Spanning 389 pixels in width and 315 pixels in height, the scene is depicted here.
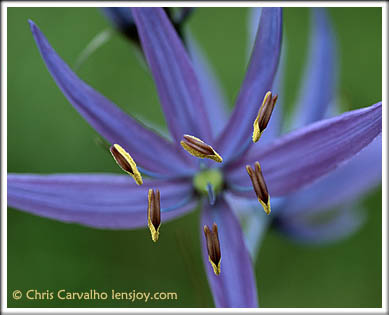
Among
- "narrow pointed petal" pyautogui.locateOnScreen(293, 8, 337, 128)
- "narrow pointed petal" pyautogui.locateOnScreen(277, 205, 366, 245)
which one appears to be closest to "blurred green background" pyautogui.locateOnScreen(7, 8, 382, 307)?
"narrow pointed petal" pyautogui.locateOnScreen(277, 205, 366, 245)

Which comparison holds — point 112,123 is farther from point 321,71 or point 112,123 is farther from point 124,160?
point 321,71

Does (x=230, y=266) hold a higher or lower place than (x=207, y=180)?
lower

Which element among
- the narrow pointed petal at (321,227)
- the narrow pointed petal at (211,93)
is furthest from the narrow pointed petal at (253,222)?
the narrow pointed petal at (211,93)

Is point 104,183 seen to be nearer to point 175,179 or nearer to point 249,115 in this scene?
point 175,179

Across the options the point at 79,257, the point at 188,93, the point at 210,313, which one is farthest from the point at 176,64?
the point at 79,257

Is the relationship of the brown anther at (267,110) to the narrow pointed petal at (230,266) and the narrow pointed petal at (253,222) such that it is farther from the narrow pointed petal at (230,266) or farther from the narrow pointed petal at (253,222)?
the narrow pointed petal at (253,222)

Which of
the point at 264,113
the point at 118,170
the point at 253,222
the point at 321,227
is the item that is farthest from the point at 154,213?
the point at 118,170

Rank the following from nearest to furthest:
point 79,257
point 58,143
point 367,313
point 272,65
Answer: point 272,65, point 367,313, point 79,257, point 58,143
